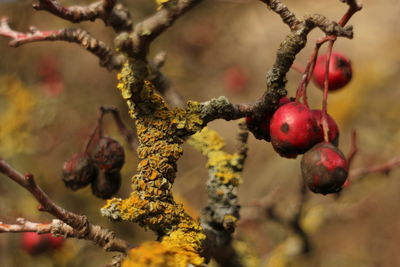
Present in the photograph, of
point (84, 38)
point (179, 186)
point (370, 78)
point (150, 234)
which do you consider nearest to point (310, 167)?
point (84, 38)

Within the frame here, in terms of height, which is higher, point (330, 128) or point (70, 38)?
point (70, 38)

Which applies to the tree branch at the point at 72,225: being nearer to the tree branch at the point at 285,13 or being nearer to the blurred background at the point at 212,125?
the tree branch at the point at 285,13

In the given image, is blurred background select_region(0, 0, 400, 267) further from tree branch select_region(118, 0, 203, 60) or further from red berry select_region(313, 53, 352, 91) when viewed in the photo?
tree branch select_region(118, 0, 203, 60)

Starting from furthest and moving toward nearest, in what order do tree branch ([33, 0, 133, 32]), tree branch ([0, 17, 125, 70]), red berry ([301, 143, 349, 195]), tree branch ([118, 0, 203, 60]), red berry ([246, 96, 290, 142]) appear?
tree branch ([0, 17, 125, 70]) < tree branch ([33, 0, 133, 32]) < red berry ([246, 96, 290, 142]) < red berry ([301, 143, 349, 195]) < tree branch ([118, 0, 203, 60])

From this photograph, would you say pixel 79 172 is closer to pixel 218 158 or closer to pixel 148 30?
pixel 218 158

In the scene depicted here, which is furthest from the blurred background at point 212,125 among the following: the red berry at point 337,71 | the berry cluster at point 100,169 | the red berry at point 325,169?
the red berry at point 325,169

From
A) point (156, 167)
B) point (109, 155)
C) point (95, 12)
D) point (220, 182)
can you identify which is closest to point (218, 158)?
point (220, 182)

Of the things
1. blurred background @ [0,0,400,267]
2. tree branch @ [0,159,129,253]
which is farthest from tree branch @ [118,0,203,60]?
blurred background @ [0,0,400,267]
